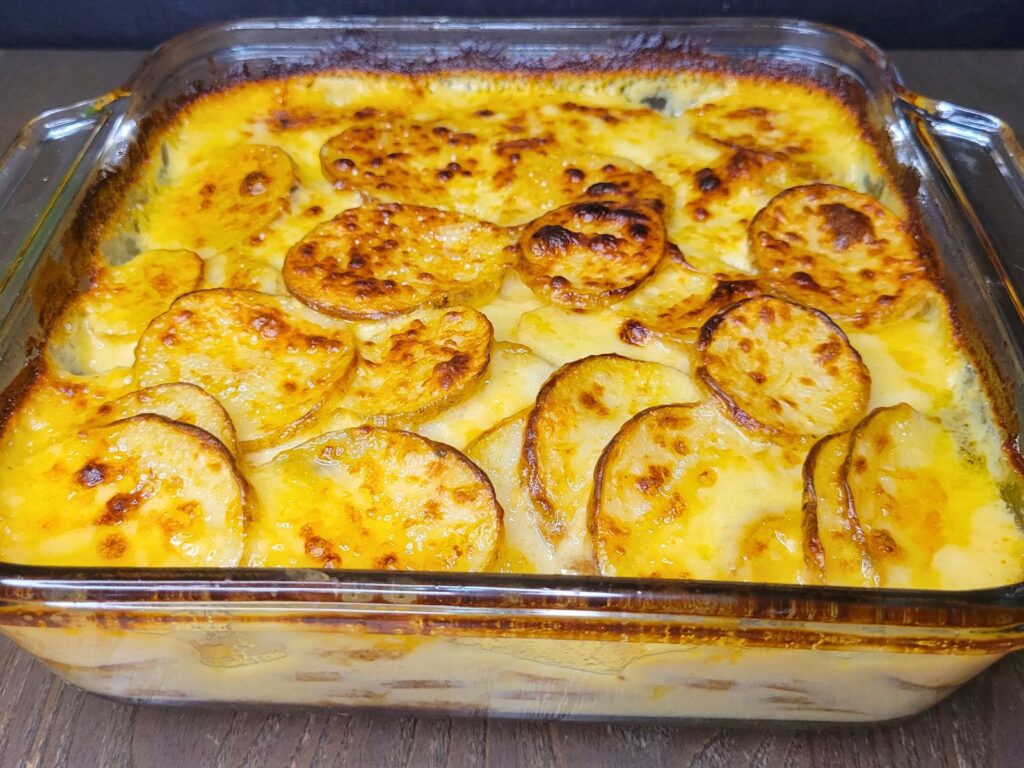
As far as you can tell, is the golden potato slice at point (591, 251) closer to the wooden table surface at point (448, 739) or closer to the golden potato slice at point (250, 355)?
the golden potato slice at point (250, 355)

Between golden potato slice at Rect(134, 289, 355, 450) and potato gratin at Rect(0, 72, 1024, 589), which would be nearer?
potato gratin at Rect(0, 72, 1024, 589)

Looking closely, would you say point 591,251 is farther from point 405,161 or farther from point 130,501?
point 130,501

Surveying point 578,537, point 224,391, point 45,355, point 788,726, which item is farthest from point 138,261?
point 788,726

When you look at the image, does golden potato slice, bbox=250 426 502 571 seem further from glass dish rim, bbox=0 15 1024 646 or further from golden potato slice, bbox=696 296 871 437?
golden potato slice, bbox=696 296 871 437

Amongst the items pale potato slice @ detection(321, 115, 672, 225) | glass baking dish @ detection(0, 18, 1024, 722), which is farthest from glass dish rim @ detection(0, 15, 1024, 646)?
pale potato slice @ detection(321, 115, 672, 225)

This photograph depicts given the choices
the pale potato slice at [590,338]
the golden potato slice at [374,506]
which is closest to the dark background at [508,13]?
the pale potato slice at [590,338]

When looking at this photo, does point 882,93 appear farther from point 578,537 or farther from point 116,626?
point 116,626

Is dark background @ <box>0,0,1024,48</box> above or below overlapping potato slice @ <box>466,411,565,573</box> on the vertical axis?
above

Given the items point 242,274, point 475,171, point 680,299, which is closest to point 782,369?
point 680,299
